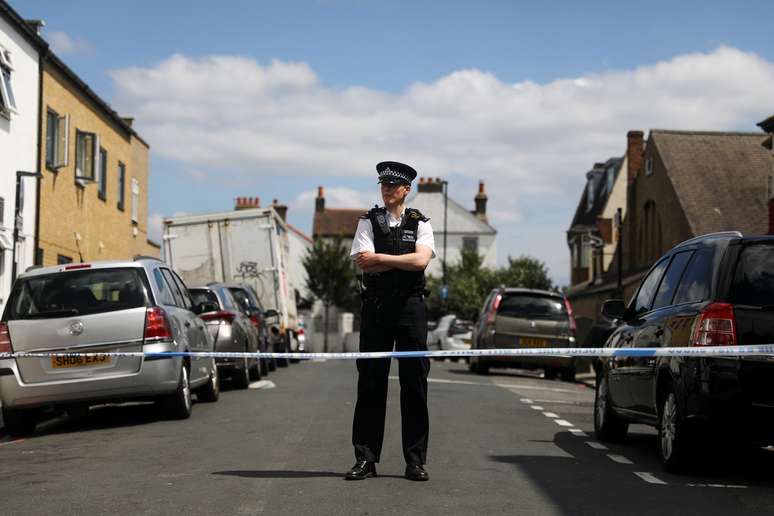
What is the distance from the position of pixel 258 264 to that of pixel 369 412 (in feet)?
60.3

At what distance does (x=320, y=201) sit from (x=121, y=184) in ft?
210

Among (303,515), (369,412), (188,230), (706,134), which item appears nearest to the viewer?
(303,515)

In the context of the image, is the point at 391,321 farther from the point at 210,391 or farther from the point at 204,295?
the point at 204,295

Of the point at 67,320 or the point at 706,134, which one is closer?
the point at 67,320

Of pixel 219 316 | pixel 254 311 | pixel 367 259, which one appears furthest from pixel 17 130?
pixel 367 259

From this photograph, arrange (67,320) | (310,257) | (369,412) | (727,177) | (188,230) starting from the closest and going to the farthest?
(369,412) < (67,320) < (188,230) < (727,177) < (310,257)

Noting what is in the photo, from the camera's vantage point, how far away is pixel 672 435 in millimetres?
8797

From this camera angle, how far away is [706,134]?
47594mm

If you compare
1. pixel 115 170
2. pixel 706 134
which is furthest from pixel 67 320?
pixel 706 134

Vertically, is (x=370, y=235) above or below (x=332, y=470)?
above

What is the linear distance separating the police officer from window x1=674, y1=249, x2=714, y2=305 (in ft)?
6.66

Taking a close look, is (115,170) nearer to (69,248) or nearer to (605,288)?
(69,248)

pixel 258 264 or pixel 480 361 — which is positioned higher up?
pixel 258 264

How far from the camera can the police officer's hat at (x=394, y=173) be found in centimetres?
824
